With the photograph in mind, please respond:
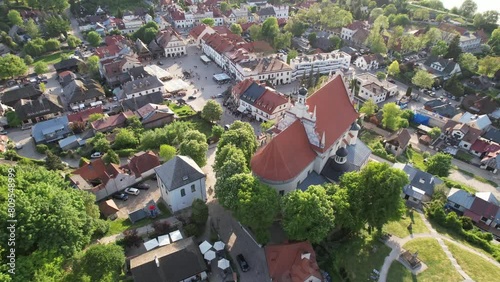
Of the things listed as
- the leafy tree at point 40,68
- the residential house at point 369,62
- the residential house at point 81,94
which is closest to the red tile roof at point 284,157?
the residential house at point 81,94

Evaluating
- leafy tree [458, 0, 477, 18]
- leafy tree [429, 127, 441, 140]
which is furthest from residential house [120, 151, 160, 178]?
leafy tree [458, 0, 477, 18]

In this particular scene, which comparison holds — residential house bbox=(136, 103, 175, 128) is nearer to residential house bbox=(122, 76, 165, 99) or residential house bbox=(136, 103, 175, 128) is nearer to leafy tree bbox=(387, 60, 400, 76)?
residential house bbox=(122, 76, 165, 99)

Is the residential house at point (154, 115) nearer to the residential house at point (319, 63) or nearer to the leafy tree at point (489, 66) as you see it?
the residential house at point (319, 63)

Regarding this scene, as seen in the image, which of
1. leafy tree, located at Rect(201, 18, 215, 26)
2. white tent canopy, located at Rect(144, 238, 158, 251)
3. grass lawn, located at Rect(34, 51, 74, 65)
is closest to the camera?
white tent canopy, located at Rect(144, 238, 158, 251)

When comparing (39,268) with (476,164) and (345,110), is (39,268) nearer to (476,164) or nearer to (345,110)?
(345,110)

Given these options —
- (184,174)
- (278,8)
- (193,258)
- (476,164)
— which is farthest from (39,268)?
(278,8)

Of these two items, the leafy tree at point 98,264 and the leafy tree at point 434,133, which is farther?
the leafy tree at point 434,133
